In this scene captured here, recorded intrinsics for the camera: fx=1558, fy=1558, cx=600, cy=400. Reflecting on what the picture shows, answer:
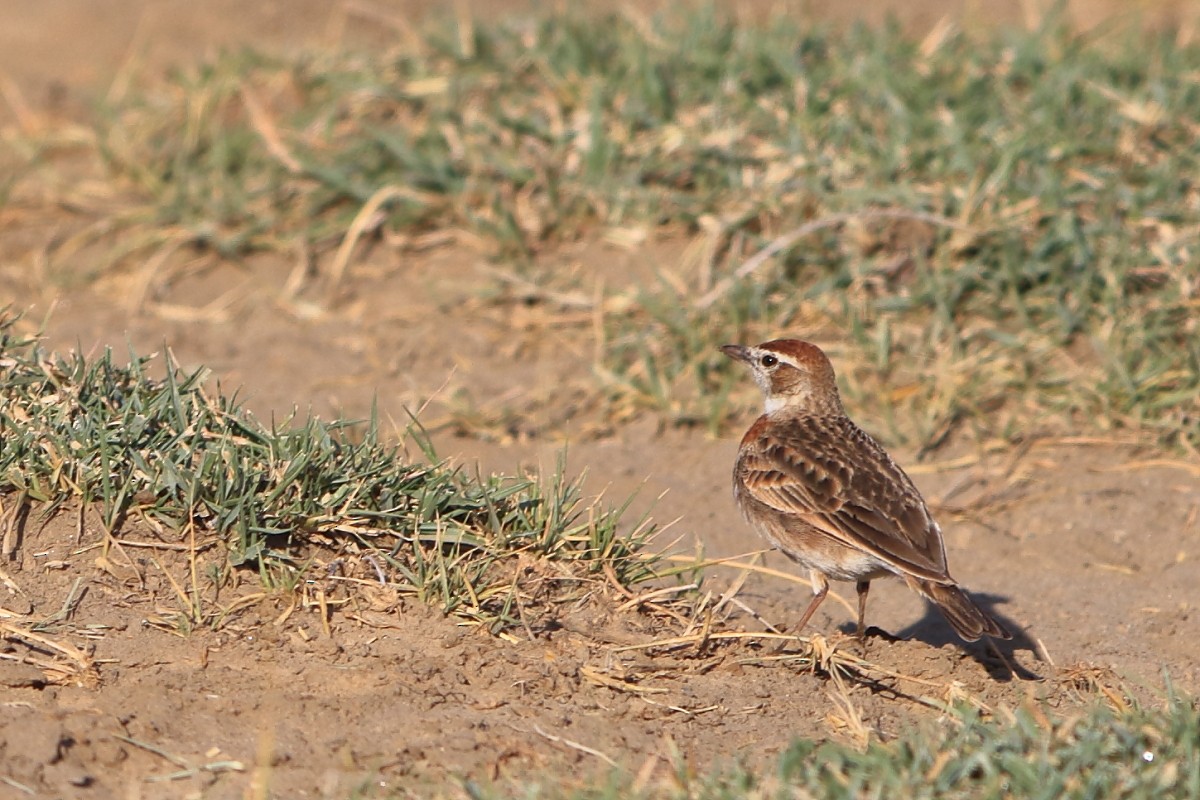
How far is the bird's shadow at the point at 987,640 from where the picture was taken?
16.9 ft

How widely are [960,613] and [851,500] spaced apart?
63cm

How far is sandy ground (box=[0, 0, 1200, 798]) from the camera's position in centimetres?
412

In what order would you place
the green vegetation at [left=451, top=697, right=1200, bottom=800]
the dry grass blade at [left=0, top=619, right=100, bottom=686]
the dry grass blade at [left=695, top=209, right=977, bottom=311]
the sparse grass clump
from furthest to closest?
the dry grass blade at [left=695, top=209, right=977, bottom=311], the sparse grass clump, the dry grass blade at [left=0, top=619, right=100, bottom=686], the green vegetation at [left=451, top=697, right=1200, bottom=800]

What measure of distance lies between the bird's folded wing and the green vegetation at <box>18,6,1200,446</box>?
1.46m

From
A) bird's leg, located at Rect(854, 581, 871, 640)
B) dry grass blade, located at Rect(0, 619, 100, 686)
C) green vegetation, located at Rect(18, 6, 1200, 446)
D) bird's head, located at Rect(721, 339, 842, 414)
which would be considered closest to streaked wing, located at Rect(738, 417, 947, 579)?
bird's head, located at Rect(721, 339, 842, 414)

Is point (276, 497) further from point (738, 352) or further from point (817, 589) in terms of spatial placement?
point (738, 352)

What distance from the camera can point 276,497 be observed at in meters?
4.75

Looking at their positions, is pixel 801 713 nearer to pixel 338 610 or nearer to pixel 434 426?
pixel 338 610

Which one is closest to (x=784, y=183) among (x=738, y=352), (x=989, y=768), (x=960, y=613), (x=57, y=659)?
(x=738, y=352)

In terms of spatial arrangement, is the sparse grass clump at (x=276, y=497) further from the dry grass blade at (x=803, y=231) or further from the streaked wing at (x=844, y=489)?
the dry grass blade at (x=803, y=231)

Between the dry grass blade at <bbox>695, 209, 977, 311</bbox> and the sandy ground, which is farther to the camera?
the dry grass blade at <bbox>695, 209, 977, 311</bbox>

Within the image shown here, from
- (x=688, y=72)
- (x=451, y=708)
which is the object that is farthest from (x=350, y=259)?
(x=451, y=708)

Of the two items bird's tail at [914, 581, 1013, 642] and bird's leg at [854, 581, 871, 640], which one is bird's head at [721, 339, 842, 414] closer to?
bird's leg at [854, 581, 871, 640]

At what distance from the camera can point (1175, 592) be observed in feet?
19.8
